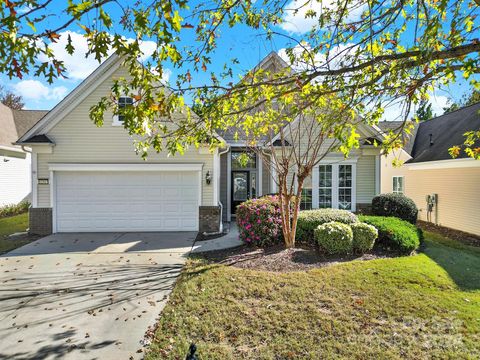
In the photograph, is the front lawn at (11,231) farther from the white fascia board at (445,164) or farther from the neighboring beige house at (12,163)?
the white fascia board at (445,164)

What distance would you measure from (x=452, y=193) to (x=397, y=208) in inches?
147

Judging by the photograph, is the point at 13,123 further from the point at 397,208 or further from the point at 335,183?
the point at 397,208

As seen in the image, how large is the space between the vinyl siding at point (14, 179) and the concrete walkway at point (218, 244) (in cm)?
1336

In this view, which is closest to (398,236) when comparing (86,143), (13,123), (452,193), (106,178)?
(452,193)

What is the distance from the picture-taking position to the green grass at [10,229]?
9.75 m

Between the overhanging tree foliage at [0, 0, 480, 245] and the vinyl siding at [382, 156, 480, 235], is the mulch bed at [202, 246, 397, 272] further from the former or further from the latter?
the vinyl siding at [382, 156, 480, 235]

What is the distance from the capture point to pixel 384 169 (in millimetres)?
21016

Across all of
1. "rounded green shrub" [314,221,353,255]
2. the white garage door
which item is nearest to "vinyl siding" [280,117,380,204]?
the white garage door

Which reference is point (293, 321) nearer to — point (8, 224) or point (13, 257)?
point (13, 257)

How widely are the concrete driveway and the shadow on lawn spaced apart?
19.8ft

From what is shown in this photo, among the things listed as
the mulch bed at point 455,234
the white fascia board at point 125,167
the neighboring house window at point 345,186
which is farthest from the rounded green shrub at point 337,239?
the mulch bed at point 455,234

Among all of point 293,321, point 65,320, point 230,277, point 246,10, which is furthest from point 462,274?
point 65,320

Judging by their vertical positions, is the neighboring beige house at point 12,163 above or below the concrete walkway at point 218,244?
above

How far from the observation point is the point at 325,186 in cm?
1355
